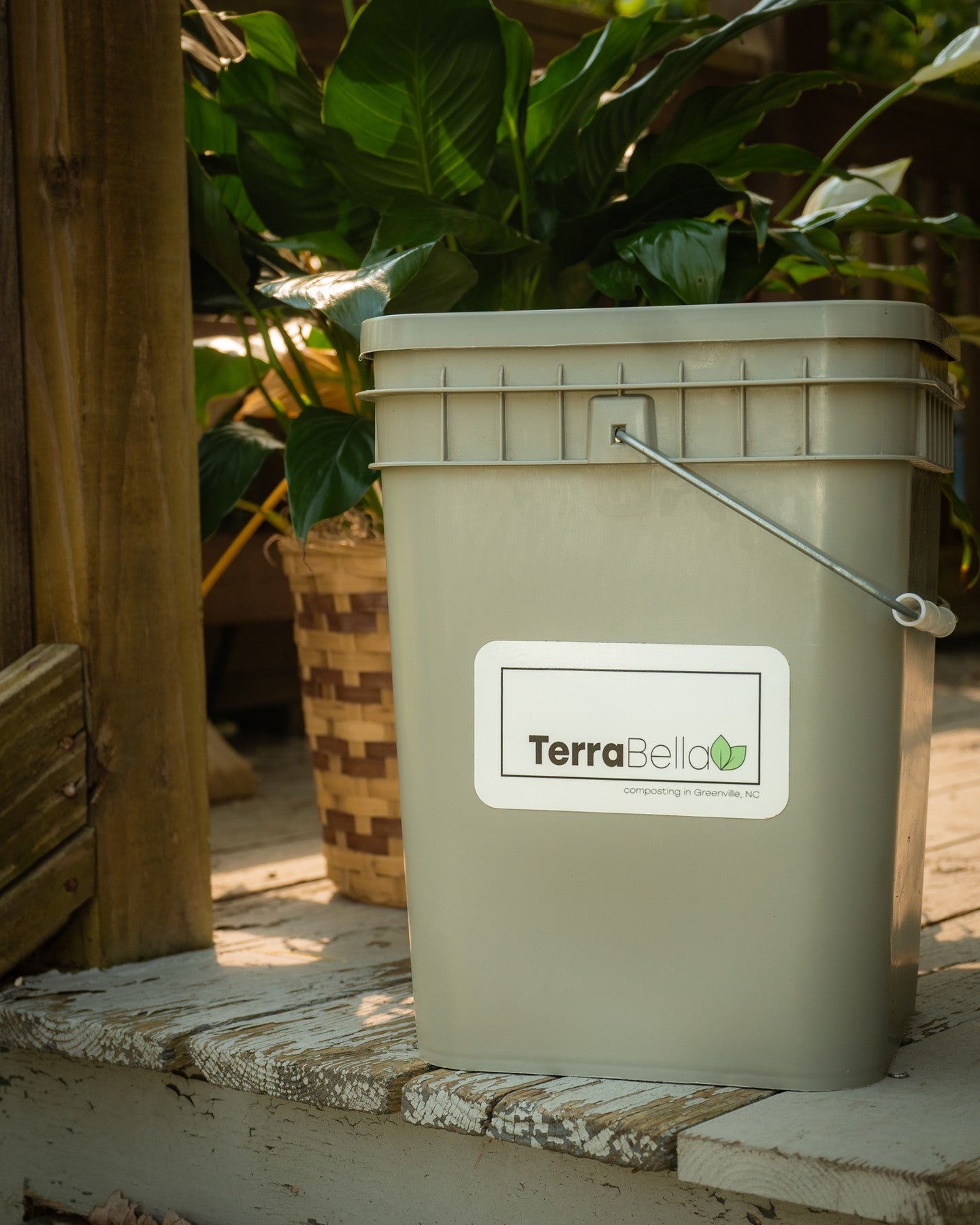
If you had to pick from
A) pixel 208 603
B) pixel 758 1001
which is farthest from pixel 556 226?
pixel 208 603

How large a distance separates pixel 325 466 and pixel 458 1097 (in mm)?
512

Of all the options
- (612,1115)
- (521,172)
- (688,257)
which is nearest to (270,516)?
(521,172)

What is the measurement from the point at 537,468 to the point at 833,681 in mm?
216

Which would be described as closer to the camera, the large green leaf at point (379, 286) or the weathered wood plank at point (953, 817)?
the large green leaf at point (379, 286)

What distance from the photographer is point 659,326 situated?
2.55 ft

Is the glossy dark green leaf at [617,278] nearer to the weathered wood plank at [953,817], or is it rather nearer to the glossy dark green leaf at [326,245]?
the glossy dark green leaf at [326,245]

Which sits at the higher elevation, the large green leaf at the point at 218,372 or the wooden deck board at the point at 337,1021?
the large green leaf at the point at 218,372

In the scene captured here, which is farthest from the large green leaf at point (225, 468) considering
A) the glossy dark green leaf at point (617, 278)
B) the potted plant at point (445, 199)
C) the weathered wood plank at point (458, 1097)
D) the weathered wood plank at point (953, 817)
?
the weathered wood plank at point (953, 817)

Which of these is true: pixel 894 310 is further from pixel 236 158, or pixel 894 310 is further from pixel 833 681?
pixel 236 158

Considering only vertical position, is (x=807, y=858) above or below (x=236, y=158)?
below

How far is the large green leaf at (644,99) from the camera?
3.47 feet

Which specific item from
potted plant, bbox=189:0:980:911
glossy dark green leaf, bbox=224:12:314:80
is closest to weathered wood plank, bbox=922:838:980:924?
potted plant, bbox=189:0:980:911

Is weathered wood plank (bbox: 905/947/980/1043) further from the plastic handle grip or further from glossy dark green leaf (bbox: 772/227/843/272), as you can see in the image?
glossy dark green leaf (bbox: 772/227/843/272)

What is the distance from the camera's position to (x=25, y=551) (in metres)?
1.10
